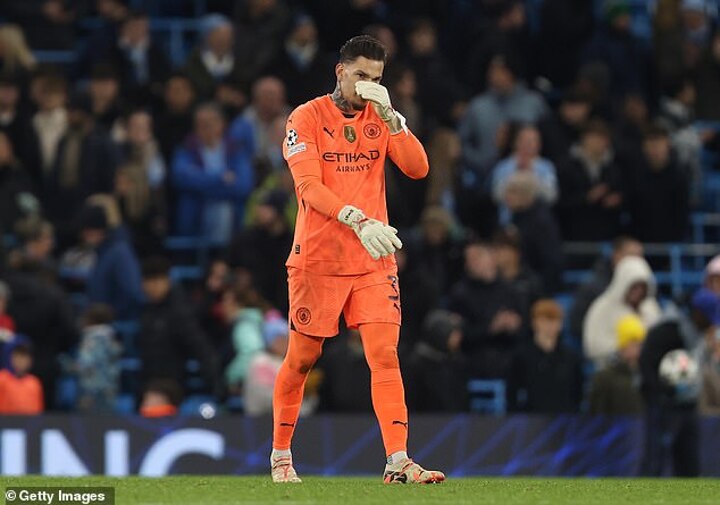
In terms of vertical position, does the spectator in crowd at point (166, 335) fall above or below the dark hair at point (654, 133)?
below

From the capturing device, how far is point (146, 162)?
59.9 ft

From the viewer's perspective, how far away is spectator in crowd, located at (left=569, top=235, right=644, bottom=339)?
56.3ft

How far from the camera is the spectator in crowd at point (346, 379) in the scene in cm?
1570

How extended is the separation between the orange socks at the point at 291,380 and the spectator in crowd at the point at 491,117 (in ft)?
27.2

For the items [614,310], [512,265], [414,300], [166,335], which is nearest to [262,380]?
[166,335]

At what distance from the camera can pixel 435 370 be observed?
51.6ft

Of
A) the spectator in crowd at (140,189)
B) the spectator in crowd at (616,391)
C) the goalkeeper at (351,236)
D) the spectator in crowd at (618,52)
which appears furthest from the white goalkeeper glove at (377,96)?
the spectator in crowd at (618,52)

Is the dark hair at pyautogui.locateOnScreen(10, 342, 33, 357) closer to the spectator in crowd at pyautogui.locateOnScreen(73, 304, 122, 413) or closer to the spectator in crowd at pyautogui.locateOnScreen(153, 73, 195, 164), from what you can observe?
the spectator in crowd at pyautogui.locateOnScreen(73, 304, 122, 413)

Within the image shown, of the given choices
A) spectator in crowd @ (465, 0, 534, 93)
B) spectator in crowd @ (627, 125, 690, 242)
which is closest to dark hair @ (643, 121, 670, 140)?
spectator in crowd @ (627, 125, 690, 242)

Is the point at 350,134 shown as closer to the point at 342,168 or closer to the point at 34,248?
the point at 342,168

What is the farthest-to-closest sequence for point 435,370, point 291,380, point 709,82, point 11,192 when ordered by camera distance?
point 709,82 → point 11,192 → point 435,370 → point 291,380

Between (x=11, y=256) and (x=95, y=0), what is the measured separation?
558 cm

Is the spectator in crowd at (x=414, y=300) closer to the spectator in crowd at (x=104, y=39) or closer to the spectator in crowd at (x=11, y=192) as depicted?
the spectator in crowd at (x=11, y=192)

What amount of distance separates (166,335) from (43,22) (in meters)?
5.71
